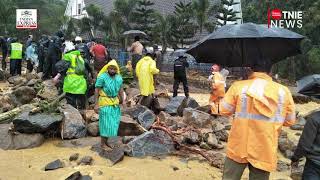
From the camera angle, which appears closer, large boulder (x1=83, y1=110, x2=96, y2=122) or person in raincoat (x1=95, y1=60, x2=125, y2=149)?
person in raincoat (x1=95, y1=60, x2=125, y2=149)

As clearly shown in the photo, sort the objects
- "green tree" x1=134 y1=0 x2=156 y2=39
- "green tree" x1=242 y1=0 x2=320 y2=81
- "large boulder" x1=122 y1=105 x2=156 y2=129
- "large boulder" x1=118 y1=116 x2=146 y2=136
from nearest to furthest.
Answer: "large boulder" x1=118 y1=116 x2=146 y2=136, "large boulder" x1=122 y1=105 x2=156 y2=129, "green tree" x1=242 y1=0 x2=320 y2=81, "green tree" x1=134 y1=0 x2=156 y2=39

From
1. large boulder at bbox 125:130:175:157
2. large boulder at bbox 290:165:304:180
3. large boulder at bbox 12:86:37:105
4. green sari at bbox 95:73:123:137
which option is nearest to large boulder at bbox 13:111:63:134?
green sari at bbox 95:73:123:137

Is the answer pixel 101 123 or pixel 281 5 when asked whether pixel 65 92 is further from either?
pixel 281 5

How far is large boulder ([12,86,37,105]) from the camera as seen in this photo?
11.0 m

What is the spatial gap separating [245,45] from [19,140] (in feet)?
14.9

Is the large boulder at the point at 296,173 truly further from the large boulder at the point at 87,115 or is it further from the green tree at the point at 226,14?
the green tree at the point at 226,14

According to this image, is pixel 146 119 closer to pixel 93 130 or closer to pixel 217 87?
pixel 93 130

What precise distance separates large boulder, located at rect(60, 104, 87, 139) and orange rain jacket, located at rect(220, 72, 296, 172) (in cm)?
452

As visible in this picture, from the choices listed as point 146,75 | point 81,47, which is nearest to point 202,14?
point 81,47

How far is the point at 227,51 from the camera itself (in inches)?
210

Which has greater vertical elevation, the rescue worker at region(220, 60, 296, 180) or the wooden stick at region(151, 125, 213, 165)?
the rescue worker at region(220, 60, 296, 180)

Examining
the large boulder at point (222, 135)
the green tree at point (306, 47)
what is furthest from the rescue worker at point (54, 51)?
the green tree at point (306, 47)

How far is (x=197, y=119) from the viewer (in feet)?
31.6

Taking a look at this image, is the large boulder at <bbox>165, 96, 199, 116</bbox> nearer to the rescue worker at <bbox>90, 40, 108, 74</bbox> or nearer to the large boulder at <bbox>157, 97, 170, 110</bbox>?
the large boulder at <bbox>157, 97, 170, 110</bbox>
